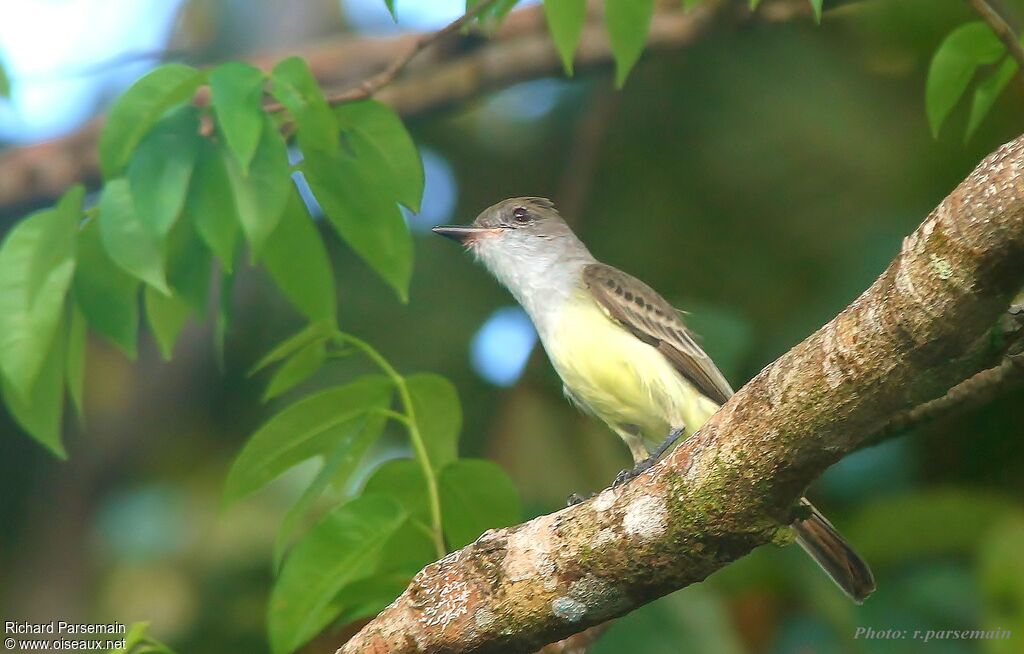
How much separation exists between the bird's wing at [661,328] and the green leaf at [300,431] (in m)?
1.06

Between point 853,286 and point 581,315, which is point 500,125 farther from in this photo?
point 581,315

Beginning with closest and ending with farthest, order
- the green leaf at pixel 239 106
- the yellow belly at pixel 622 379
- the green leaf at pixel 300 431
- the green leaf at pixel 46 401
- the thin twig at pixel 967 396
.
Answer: the green leaf at pixel 239 106 < the green leaf at pixel 300 431 < the green leaf at pixel 46 401 < the thin twig at pixel 967 396 < the yellow belly at pixel 622 379

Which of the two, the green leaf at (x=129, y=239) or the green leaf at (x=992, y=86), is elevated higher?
the green leaf at (x=992, y=86)

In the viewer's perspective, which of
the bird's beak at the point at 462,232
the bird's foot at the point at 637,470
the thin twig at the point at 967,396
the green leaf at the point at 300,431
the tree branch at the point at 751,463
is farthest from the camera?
the bird's beak at the point at 462,232

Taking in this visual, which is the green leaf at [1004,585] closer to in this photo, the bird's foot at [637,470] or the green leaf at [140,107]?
the bird's foot at [637,470]

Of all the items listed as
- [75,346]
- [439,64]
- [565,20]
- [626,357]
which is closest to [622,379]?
[626,357]

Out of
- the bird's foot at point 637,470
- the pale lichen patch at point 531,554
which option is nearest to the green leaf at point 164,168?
the pale lichen patch at point 531,554

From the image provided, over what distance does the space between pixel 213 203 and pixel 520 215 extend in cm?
183

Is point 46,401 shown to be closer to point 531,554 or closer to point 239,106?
point 239,106

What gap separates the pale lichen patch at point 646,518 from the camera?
2330mm

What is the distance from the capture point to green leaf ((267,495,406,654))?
106 inches

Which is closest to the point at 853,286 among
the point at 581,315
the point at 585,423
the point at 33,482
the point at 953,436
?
the point at 953,436

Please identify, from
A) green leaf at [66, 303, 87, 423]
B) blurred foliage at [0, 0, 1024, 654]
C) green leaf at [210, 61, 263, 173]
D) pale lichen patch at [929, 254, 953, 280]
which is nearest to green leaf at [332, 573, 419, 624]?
blurred foliage at [0, 0, 1024, 654]

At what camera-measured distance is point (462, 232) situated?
13.7 feet
